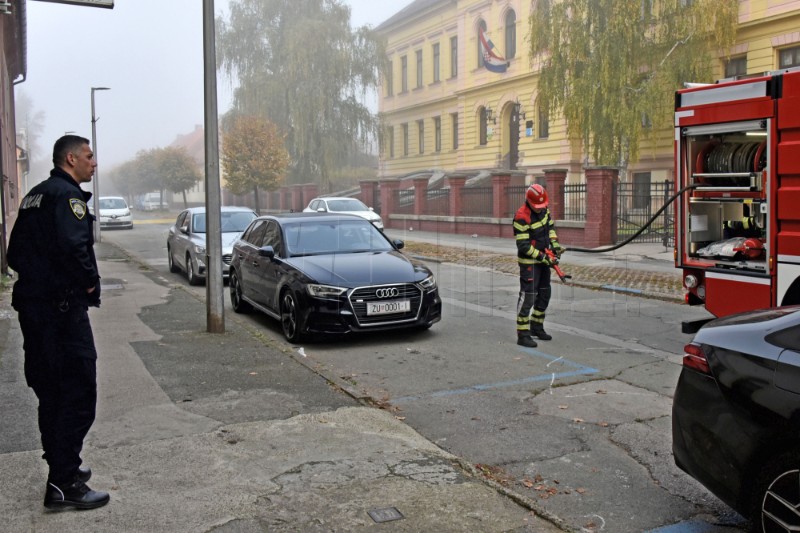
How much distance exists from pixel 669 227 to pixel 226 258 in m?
13.2

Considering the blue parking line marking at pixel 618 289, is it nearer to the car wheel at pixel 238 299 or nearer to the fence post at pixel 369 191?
the car wheel at pixel 238 299

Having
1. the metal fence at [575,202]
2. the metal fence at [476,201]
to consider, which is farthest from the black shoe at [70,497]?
the metal fence at [476,201]

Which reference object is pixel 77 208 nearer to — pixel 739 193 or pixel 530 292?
pixel 530 292

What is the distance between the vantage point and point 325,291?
28.9 ft

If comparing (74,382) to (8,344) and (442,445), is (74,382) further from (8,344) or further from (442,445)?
(8,344)

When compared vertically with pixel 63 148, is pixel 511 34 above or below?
above

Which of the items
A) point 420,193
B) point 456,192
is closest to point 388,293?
point 456,192

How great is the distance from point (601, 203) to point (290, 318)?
1503 cm

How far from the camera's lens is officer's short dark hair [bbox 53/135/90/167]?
13.9 ft

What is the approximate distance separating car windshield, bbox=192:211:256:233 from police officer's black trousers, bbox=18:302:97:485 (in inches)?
471

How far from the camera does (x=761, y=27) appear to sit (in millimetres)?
28844

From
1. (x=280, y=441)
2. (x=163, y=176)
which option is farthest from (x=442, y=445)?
(x=163, y=176)

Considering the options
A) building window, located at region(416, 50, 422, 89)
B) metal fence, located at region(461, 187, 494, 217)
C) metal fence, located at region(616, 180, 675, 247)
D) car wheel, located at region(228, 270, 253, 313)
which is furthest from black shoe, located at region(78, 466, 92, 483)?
building window, located at region(416, 50, 422, 89)

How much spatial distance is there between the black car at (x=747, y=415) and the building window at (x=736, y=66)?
29.3 metres
